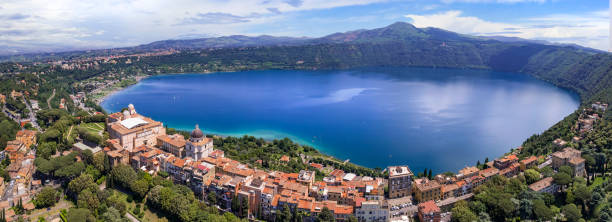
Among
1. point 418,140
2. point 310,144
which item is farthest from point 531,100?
point 310,144

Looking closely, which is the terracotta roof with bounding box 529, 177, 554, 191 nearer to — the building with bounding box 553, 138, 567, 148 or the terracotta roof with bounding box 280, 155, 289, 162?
the building with bounding box 553, 138, 567, 148

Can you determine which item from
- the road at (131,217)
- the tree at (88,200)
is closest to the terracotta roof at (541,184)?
the road at (131,217)

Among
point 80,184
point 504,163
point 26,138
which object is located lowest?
point 80,184

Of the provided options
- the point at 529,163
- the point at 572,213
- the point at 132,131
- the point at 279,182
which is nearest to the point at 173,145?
the point at 132,131

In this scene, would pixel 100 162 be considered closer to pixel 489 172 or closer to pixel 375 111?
pixel 489 172

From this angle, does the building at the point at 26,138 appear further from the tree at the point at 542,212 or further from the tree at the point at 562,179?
the tree at the point at 562,179

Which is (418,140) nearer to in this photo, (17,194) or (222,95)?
(17,194)
